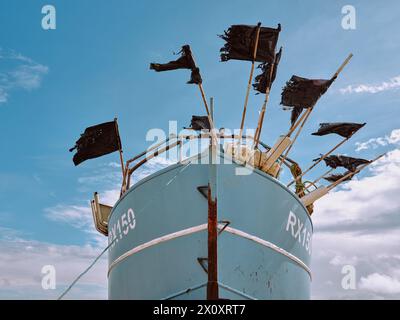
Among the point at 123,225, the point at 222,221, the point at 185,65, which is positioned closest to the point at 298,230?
the point at 222,221

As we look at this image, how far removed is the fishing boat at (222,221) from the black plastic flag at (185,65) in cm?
2

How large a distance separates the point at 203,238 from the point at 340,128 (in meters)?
4.85

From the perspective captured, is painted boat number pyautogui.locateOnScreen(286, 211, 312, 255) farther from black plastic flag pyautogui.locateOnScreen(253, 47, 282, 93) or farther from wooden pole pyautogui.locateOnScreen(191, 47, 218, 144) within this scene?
black plastic flag pyautogui.locateOnScreen(253, 47, 282, 93)

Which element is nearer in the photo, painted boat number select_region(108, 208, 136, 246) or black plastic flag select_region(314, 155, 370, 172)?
painted boat number select_region(108, 208, 136, 246)

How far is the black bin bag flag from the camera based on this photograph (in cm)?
1077

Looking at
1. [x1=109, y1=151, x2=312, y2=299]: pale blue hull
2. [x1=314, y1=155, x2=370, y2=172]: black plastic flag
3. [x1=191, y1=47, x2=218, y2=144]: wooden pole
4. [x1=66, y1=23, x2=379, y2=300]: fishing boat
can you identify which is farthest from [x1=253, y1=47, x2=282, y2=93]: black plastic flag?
[x1=314, y1=155, x2=370, y2=172]: black plastic flag

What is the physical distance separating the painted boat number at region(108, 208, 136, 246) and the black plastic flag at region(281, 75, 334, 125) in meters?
3.81

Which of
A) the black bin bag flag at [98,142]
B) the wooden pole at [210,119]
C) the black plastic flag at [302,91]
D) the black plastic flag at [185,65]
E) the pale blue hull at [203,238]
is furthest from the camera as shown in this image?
the black bin bag flag at [98,142]

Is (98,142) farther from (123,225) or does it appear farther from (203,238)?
(203,238)

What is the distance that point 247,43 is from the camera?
8703 mm

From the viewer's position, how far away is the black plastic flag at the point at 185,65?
8633mm

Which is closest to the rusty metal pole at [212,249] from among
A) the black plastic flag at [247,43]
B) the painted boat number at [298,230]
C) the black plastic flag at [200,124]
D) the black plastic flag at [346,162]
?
the painted boat number at [298,230]

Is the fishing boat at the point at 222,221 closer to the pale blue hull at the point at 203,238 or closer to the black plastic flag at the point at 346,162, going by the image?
the pale blue hull at the point at 203,238
